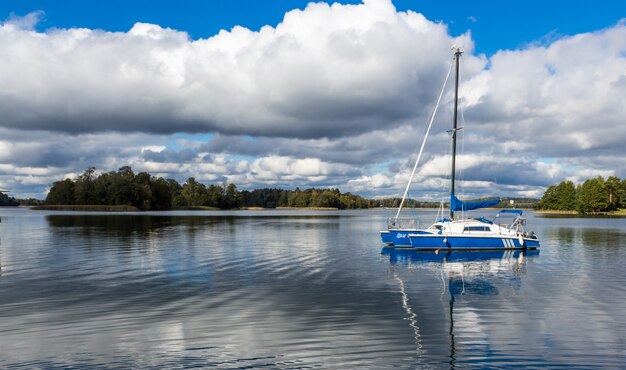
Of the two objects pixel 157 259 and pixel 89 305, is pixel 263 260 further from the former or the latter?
pixel 89 305

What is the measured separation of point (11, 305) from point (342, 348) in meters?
16.2

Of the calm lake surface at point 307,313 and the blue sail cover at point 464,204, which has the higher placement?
the blue sail cover at point 464,204

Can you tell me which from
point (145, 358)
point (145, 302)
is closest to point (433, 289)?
point (145, 302)

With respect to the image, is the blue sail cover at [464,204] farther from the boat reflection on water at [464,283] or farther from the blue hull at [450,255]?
the boat reflection on water at [464,283]

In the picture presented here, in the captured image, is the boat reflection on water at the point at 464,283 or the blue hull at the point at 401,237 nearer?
the boat reflection on water at the point at 464,283

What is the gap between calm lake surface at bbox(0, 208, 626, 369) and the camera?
15.0 metres

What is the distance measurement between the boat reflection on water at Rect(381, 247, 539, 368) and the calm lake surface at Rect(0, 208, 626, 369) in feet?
0.35

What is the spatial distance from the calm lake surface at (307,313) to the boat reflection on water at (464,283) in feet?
0.35

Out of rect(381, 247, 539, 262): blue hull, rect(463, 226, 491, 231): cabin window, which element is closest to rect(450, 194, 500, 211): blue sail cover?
rect(463, 226, 491, 231): cabin window

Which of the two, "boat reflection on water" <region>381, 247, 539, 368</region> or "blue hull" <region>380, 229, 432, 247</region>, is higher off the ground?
"blue hull" <region>380, 229, 432, 247</region>

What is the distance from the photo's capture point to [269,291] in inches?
1040

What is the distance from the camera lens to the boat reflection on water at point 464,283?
17.1m

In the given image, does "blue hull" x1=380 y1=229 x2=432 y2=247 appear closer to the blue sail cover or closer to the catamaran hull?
the catamaran hull

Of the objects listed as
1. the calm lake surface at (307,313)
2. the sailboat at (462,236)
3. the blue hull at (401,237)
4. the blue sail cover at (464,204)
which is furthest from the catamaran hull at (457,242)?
the calm lake surface at (307,313)
